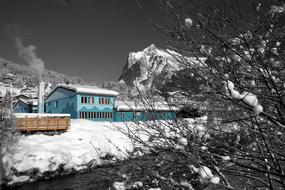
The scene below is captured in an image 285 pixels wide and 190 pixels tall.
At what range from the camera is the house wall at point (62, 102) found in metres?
35.8

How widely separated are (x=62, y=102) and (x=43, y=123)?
40.6ft

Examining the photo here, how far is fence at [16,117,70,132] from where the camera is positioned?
2441 cm

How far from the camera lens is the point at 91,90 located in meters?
36.0

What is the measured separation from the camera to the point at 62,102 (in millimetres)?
38406

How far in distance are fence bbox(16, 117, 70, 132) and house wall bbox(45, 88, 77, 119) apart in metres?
7.60

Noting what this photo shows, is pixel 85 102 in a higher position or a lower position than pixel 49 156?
higher

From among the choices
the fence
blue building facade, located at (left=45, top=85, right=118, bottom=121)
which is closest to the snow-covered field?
the fence

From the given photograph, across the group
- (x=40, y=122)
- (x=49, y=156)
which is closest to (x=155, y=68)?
(x=49, y=156)

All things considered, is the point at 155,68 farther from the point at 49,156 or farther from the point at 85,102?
the point at 85,102

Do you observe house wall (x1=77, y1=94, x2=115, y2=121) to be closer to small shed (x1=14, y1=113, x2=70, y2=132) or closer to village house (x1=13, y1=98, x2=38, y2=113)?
small shed (x1=14, y1=113, x2=70, y2=132)

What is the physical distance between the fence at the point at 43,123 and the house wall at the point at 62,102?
299 inches

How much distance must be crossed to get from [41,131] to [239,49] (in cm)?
2679

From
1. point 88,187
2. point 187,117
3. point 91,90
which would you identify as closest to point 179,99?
point 187,117

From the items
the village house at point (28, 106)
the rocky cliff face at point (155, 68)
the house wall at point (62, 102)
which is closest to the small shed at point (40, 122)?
the house wall at point (62, 102)
